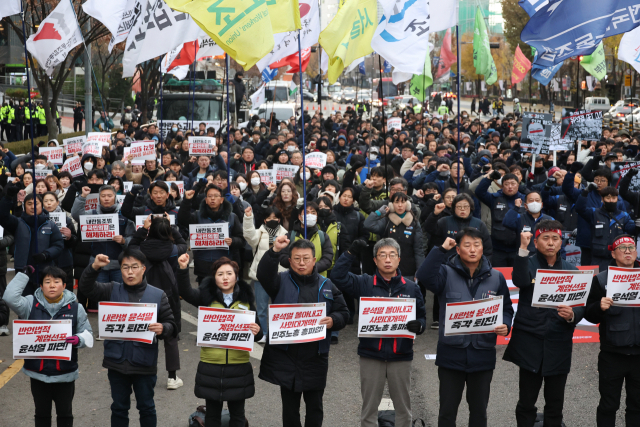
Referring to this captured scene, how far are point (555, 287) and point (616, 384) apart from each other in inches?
36.0

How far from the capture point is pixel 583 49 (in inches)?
304

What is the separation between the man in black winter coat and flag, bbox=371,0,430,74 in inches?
202

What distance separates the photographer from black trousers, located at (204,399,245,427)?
17.5 feet

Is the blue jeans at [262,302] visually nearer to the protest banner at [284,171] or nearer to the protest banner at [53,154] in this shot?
the protest banner at [284,171]

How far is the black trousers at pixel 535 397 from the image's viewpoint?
5.54m

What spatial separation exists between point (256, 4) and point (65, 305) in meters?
3.07

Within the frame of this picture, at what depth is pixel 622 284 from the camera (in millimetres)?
5473

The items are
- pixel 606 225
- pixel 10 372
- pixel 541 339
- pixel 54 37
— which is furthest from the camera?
pixel 54 37

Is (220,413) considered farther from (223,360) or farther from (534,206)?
(534,206)

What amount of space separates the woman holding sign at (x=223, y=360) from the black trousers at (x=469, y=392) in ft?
4.68

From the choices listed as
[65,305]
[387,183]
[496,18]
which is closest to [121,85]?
[387,183]

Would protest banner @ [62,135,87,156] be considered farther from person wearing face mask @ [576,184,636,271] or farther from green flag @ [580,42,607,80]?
green flag @ [580,42,607,80]

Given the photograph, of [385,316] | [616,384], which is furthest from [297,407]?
[616,384]

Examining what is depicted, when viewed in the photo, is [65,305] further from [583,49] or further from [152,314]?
[583,49]
